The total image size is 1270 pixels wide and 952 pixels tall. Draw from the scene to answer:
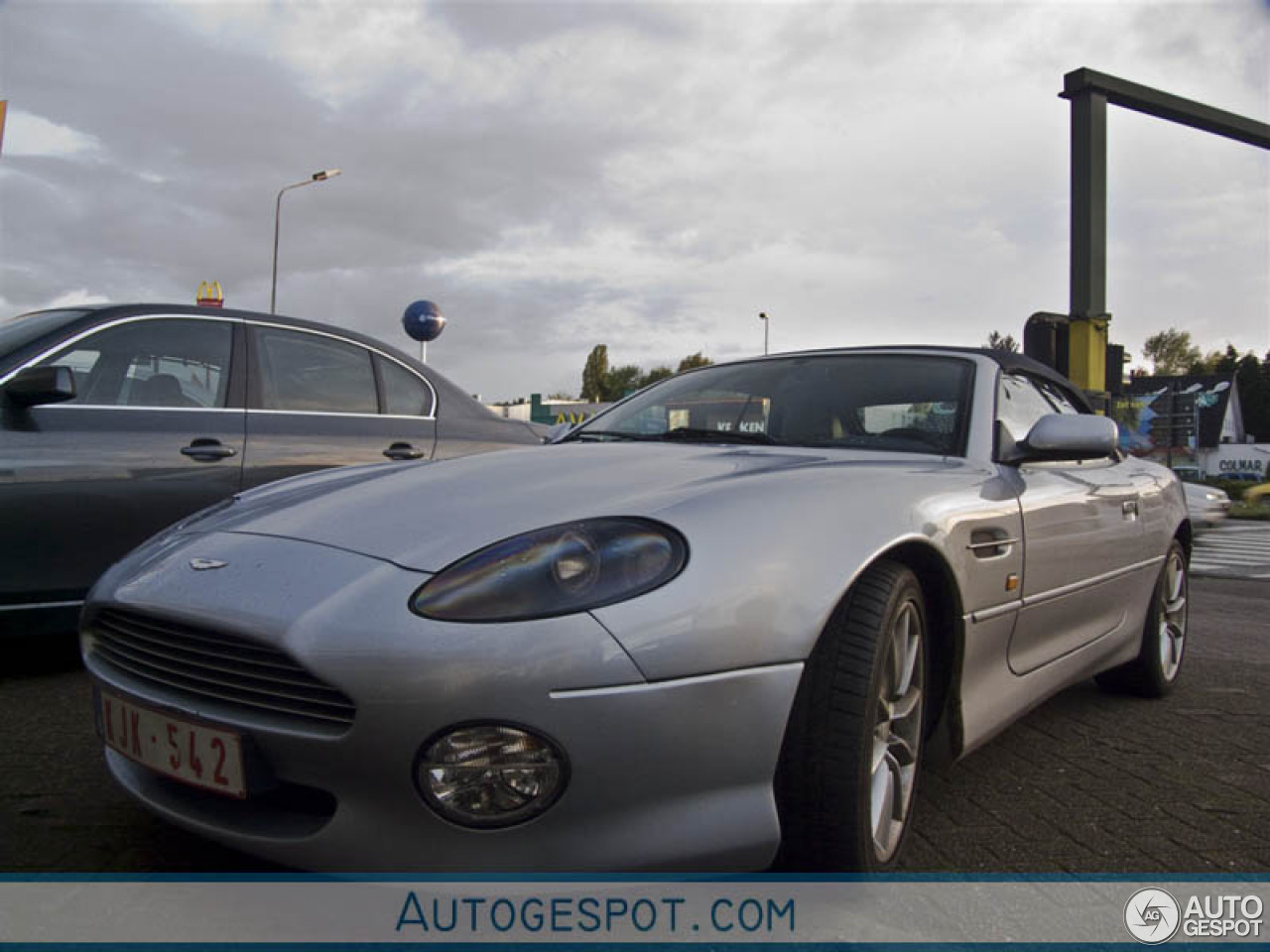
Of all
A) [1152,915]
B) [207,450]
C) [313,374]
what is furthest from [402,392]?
[1152,915]

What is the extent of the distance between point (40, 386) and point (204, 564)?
1.93 meters

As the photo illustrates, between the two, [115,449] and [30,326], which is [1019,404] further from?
[30,326]

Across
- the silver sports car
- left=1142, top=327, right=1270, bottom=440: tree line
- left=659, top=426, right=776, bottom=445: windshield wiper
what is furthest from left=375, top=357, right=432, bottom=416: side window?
left=1142, top=327, right=1270, bottom=440: tree line

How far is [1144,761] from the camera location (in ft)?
9.65

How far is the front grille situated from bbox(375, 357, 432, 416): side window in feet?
8.95

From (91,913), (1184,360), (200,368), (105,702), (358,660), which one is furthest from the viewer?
(1184,360)

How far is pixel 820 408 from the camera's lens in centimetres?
289

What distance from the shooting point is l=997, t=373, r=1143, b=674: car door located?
260 cm

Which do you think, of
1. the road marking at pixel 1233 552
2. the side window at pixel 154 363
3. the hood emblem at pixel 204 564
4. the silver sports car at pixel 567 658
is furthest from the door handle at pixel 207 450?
the road marking at pixel 1233 552

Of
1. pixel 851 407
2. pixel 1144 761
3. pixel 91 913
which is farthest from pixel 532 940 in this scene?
pixel 1144 761

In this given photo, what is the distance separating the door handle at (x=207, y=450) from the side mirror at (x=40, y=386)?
1.57 ft

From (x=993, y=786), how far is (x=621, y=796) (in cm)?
152

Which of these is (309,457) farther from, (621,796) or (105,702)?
(621,796)

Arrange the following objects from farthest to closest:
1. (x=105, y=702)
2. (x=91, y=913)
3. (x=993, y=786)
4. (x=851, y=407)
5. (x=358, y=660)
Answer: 1. (x=851, y=407)
2. (x=993, y=786)
3. (x=105, y=702)
4. (x=91, y=913)
5. (x=358, y=660)
